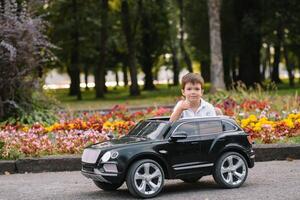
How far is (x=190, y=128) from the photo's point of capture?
830 centimetres

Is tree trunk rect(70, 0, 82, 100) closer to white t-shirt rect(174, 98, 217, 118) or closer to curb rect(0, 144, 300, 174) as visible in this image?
curb rect(0, 144, 300, 174)

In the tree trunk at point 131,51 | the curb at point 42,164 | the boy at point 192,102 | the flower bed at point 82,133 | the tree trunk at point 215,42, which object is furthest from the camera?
the tree trunk at point 131,51

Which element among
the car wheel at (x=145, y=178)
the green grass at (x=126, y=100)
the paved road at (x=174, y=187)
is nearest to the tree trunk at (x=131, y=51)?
the green grass at (x=126, y=100)

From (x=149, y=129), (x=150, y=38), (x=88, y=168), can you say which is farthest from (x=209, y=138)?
(x=150, y=38)

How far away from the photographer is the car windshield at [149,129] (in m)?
8.22

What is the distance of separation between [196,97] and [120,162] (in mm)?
1483

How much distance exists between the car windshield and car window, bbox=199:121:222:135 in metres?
0.49

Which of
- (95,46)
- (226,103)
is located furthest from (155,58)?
(226,103)

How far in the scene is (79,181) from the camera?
9375 mm

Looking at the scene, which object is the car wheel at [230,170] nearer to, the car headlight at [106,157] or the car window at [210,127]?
the car window at [210,127]

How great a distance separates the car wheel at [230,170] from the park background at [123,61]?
3.12 meters

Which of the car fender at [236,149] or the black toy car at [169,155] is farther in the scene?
the car fender at [236,149]

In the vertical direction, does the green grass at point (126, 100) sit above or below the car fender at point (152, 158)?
below

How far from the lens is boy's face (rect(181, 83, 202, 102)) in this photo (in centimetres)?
847
